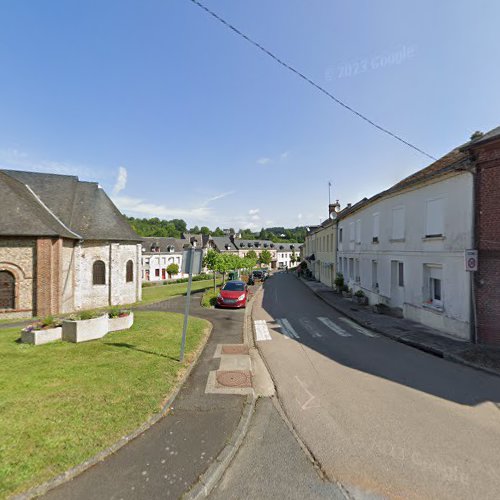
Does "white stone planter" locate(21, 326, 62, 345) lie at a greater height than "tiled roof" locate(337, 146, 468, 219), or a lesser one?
lesser

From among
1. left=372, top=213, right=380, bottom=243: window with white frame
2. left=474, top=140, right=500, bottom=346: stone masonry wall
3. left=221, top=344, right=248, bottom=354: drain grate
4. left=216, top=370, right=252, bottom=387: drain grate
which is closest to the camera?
left=216, top=370, right=252, bottom=387: drain grate

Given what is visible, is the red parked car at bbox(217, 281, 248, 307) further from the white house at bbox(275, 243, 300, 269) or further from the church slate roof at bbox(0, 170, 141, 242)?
the white house at bbox(275, 243, 300, 269)

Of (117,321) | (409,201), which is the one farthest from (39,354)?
(409,201)

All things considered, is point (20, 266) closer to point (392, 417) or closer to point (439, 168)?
point (392, 417)

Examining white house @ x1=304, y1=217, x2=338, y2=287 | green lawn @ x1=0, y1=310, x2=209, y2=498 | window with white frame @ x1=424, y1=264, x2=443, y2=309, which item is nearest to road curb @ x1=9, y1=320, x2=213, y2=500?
green lawn @ x1=0, y1=310, x2=209, y2=498

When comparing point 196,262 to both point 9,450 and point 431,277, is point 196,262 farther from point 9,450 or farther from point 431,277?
point 431,277

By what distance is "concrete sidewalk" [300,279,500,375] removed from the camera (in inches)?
290

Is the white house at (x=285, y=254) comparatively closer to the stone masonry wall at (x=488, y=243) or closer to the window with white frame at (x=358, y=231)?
the window with white frame at (x=358, y=231)

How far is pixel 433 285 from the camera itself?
→ 1120 centimetres

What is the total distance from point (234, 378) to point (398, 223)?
11383 mm

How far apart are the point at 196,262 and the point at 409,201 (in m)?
10.7

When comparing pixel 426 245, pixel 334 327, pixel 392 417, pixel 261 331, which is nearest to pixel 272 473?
pixel 392 417

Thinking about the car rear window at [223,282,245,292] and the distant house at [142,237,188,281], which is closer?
the car rear window at [223,282,245,292]

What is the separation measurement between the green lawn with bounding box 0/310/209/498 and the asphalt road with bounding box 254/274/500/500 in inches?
109
